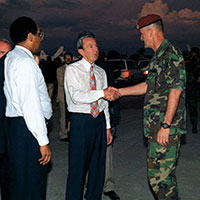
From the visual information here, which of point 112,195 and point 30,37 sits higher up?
point 30,37

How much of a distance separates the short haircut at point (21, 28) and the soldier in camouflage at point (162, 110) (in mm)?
1198

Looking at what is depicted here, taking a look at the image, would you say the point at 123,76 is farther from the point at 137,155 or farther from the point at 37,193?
the point at 37,193

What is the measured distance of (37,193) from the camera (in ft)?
9.72

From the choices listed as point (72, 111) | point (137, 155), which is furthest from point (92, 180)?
point (137, 155)

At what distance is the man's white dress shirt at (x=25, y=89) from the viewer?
2.65 m

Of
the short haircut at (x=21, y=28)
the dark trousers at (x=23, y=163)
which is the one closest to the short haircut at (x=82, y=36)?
the short haircut at (x=21, y=28)

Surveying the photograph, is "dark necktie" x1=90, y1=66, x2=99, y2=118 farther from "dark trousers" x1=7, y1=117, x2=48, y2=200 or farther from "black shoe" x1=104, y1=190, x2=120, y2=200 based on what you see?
"black shoe" x1=104, y1=190, x2=120, y2=200

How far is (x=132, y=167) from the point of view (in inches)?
229

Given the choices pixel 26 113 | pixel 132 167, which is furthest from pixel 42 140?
pixel 132 167

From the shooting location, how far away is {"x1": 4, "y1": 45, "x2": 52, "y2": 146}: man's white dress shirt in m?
2.65

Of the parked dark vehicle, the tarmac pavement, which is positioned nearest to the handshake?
the tarmac pavement

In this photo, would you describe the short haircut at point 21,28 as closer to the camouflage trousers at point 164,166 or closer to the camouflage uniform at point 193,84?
the camouflage trousers at point 164,166

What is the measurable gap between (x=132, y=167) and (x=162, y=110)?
2756 mm

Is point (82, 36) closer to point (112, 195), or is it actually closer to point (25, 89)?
point (25, 89)
